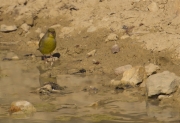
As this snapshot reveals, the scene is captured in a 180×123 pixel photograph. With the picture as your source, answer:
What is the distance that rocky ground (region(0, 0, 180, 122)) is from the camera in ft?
24.7

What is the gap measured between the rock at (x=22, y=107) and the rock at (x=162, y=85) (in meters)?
1.49

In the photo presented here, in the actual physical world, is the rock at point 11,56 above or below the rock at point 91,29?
below

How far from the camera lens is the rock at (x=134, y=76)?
7473 mm

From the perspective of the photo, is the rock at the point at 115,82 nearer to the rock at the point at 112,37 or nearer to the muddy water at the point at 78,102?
the muddy water at the point at 78,102

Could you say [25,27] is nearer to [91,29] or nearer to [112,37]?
[91,29]

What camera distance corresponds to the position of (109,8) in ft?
33.2

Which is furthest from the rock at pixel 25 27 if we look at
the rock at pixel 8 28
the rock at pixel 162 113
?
the rock at pixel 162 113

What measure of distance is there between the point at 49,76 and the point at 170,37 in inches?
76.8

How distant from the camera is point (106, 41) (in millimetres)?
9219

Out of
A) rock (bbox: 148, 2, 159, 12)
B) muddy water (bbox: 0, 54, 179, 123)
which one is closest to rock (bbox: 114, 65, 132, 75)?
muddy water (bbox: 0, 54, 179, 123)

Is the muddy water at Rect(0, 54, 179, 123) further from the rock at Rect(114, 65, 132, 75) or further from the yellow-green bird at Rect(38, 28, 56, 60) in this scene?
the yellow-green bird at Rect(38, 28, 56, 60)

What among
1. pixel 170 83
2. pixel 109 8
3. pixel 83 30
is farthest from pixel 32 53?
pixel 170 83

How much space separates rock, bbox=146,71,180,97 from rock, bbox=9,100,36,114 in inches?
58.6

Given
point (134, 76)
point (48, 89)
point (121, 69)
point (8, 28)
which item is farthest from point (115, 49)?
Answer: point (8, 28)
